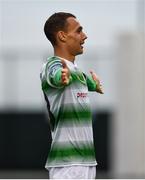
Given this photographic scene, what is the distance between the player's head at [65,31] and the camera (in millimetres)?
6070

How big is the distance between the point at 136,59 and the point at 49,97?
16852 millimetres

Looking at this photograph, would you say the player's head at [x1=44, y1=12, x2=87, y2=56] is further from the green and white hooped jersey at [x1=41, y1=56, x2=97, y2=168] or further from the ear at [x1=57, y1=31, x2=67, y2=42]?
the green and white hooped jersey at [x1=41, y1=56, x2=97, y2=168]

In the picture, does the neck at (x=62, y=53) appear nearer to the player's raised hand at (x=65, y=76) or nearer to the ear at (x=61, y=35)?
the ear at (x=61, y=35)

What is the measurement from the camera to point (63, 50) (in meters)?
6.11

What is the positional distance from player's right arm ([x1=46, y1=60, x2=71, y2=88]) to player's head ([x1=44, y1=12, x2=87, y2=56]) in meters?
0.17

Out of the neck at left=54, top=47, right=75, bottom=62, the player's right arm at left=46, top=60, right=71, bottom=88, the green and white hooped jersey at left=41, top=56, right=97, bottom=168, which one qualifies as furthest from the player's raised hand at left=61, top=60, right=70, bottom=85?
the neck at left=54, top=47, right=75, bottom=62

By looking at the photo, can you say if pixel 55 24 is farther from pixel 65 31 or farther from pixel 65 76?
pixel 65 76

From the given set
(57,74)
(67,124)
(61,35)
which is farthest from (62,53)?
(67,124)

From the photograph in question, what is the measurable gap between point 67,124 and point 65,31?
582 millimetres

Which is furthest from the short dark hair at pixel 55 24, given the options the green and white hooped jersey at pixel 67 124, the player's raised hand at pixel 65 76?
the player's raised hand at pixel 65 76

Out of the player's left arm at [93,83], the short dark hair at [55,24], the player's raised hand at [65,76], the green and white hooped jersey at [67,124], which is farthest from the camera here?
the player's left arm at [93,83]

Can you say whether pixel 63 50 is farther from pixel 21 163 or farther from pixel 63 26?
pixel 21 163

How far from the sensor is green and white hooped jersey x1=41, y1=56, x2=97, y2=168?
5945 millimetres

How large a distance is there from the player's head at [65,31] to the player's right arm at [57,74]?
17 cm
